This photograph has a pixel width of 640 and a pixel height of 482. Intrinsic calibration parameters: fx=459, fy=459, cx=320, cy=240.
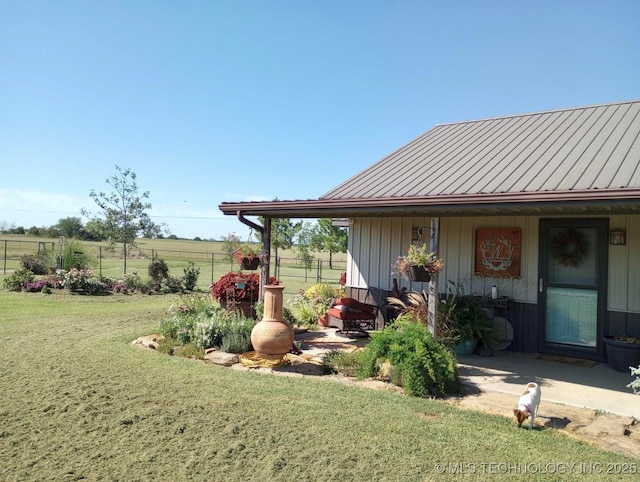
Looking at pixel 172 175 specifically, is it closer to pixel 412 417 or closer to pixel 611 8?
pixel 611 8

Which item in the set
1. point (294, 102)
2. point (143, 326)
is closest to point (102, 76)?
point (294, 102)

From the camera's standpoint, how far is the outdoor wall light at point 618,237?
21.9ft

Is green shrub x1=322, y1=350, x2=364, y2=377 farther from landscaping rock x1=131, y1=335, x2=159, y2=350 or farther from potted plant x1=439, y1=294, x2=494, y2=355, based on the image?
landscaping rock x1=131, y1=335, x2=159, y2=350

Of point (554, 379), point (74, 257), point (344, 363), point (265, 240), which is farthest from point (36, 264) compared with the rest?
point (554, 379)

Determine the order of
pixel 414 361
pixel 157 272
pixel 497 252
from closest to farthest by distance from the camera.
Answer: pixel 414 361 → pixel 497 252 → pixel 157 272

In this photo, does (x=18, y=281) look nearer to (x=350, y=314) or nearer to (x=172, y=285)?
(x=172, y=285)

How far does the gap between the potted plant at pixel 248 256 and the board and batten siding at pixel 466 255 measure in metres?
2.30

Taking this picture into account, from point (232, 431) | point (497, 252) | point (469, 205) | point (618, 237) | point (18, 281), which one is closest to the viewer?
point (232, 431)

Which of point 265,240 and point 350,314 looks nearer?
point 265,240

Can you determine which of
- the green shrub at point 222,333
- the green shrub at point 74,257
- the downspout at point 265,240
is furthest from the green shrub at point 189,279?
the green shrub at point 222,333

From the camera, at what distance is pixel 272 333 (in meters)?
6.20

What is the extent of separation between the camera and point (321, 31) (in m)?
10.5

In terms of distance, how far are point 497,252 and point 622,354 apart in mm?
2298

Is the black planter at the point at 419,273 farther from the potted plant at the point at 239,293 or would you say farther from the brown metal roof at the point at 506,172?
the potted plant at the point at 239,293
